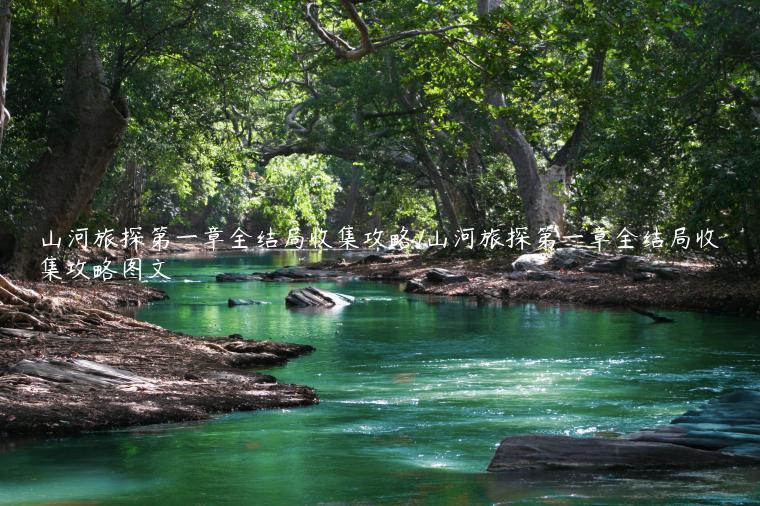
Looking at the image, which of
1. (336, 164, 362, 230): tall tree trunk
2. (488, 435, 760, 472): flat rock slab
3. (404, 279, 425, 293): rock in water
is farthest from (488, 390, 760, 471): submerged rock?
(336, 164, 362, 230): tall tree trunk

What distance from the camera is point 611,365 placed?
15.6 meters

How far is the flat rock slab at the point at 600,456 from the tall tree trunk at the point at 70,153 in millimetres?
15599

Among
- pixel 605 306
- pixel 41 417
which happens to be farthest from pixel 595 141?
pixel 41 417

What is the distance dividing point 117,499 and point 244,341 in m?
8.36

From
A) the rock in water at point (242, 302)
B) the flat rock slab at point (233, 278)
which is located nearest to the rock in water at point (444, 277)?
the rock in water at point (242, 302)

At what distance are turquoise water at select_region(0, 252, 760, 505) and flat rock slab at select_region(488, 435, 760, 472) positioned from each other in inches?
7.4

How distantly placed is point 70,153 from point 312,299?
7.22 metres

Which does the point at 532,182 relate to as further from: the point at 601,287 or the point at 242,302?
the point at 242,302

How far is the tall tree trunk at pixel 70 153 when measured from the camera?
21.9m

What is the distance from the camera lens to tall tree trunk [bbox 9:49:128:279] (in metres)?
21.9

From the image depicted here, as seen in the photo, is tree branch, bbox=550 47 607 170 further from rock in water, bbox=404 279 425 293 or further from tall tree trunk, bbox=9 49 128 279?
tall tree trunk, bbox=9 49 128 279

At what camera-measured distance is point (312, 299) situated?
2636 cm

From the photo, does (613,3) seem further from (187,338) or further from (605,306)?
(605,306)

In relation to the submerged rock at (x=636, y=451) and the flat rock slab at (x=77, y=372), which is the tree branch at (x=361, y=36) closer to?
the flat rock slab at (x=77, y=372)
